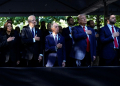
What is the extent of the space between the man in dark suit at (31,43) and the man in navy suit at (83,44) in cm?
81

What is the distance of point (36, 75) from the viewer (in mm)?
3186

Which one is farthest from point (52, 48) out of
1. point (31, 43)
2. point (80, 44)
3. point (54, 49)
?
point (80, 44)

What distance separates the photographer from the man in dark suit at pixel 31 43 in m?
5.38

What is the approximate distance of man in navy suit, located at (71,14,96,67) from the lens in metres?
5.14

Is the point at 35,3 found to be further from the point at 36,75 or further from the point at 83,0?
the point at 36,75

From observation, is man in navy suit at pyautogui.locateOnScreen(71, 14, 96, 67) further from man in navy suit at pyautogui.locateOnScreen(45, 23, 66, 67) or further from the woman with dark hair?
the woman with dark hair

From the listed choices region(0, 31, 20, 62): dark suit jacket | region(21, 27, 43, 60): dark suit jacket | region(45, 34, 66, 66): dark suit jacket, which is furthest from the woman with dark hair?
region(45, 34, 66, 66): dark suit jacket

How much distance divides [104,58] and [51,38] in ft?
4.10

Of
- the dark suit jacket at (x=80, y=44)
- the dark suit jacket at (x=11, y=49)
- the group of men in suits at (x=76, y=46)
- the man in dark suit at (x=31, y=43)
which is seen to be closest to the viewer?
the dark suit jacket at (x=80, y=44)

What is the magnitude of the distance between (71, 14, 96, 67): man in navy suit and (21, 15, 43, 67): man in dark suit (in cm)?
81

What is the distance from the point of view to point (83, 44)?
518 cm

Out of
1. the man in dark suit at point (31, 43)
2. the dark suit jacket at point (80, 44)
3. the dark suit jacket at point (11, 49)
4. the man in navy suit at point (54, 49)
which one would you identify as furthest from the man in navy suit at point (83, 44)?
the dark suit jacket at point (11, 49)

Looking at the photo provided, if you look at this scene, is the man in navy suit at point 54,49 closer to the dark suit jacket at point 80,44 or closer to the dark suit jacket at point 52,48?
the dark suit jacket at point 52,48

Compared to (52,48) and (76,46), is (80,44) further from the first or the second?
(52,48)
